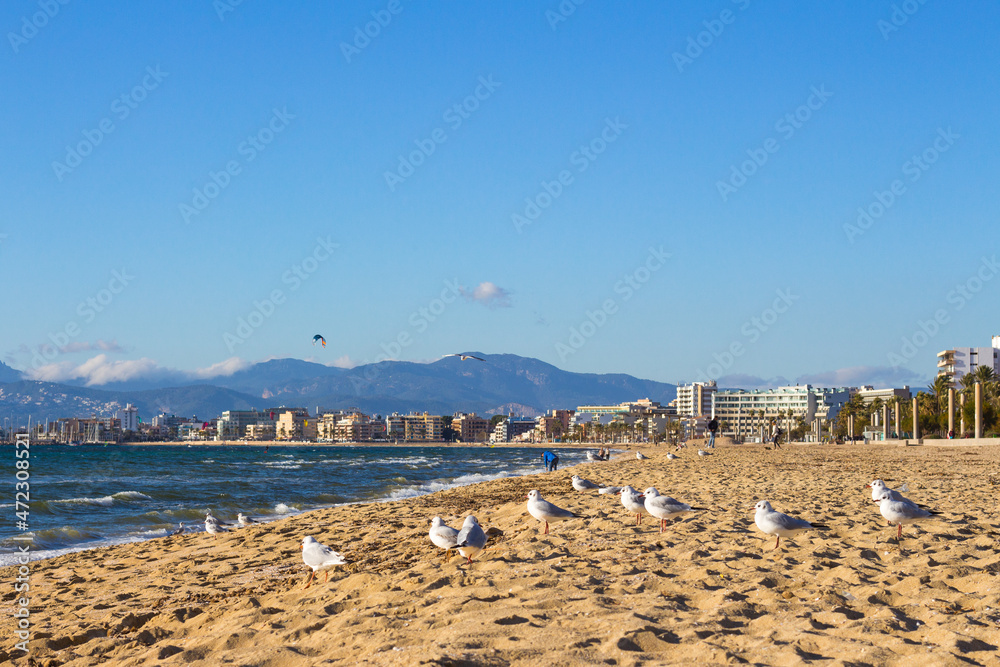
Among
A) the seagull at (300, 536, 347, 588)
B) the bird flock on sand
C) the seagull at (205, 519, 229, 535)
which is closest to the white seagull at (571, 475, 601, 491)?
the bird flock on sand

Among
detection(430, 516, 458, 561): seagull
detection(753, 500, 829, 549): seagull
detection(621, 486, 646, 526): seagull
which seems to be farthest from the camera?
detection(621, 486, 646, 526): seagull

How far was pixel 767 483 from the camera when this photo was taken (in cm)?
1666

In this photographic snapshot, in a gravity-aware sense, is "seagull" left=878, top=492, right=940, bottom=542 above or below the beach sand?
above

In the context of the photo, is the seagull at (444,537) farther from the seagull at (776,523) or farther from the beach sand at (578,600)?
the seagull at (776,523)

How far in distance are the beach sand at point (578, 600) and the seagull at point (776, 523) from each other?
161 mm

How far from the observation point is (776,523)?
319 inches

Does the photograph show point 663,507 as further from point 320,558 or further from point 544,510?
point 320,558

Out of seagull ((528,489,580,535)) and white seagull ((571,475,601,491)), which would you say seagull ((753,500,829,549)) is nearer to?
seagull ((528,489,580,535))

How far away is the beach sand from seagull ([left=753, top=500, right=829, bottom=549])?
0.53ft

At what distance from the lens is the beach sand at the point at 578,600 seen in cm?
498

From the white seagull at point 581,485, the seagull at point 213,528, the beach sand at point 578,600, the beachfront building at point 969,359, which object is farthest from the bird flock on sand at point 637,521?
the beachfront building at point 969,359

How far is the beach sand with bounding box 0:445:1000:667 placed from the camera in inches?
196

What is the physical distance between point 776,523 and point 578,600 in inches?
114

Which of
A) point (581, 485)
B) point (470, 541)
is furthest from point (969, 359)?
point (470, 541)
